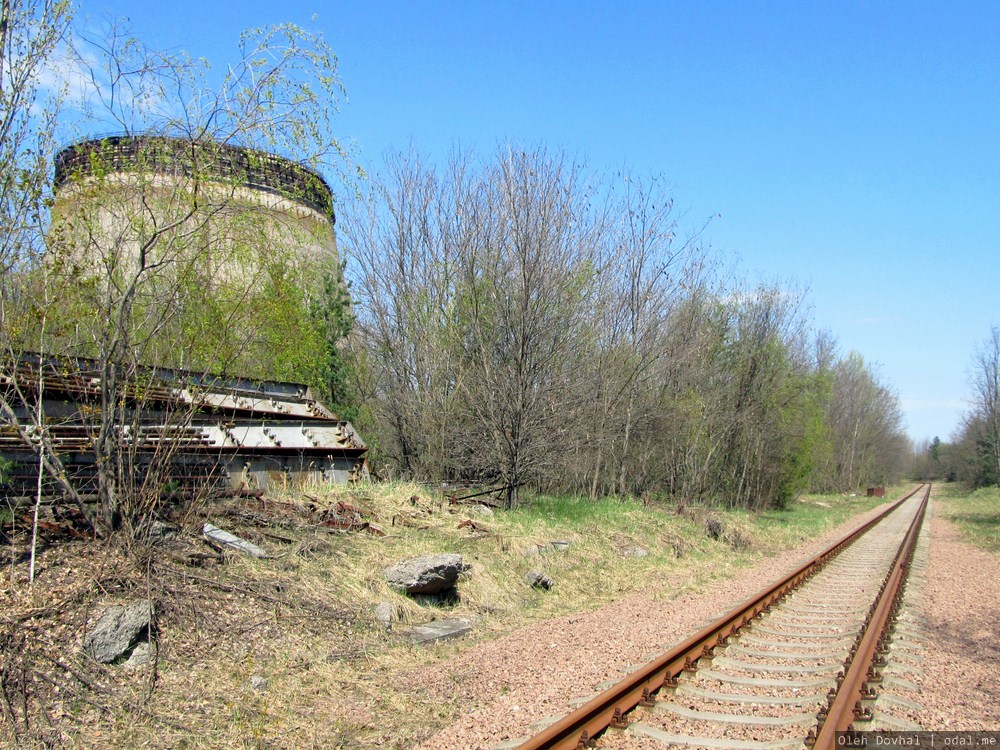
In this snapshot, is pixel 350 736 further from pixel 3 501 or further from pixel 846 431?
pixel 846 431

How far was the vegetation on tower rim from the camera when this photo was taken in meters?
7.85

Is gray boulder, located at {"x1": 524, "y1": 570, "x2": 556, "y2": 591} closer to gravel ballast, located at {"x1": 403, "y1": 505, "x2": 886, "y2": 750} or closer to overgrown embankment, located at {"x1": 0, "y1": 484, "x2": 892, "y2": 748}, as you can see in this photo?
overgrown embankment, located at {"x1": 0, "y1": 484, "x2": 892, "y2": 748}

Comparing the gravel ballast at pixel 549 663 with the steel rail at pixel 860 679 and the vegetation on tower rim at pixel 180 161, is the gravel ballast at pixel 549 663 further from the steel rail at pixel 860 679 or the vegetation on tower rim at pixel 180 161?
the vegetation on tower rim at pixel 180 161

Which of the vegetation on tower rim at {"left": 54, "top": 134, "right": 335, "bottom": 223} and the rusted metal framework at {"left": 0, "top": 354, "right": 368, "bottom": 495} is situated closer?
the rusted metal framework at {"left": 0, "top": 354, "right": 368, "bottom": 495}

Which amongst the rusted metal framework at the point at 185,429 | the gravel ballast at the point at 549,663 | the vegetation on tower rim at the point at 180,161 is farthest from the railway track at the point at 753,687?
the vegetation on tower rim at the point at 180,161

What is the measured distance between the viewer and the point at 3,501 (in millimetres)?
7258

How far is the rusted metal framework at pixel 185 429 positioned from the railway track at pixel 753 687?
5.27 m

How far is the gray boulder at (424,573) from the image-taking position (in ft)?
29.2

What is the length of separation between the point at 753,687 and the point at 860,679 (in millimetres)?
854

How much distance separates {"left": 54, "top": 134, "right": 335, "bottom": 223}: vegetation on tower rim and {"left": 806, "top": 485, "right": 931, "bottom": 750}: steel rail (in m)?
7.06

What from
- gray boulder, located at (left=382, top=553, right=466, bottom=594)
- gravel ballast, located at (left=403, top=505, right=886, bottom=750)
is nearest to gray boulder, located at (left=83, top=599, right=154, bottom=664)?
gravel ballast, located at (left=403, top=505, right=886, bottom=750)

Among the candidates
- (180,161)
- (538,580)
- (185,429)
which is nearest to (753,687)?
(538,580)

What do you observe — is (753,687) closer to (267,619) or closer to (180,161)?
(267,619)

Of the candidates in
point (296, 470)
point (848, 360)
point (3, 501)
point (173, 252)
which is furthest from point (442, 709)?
point (848, 360)
